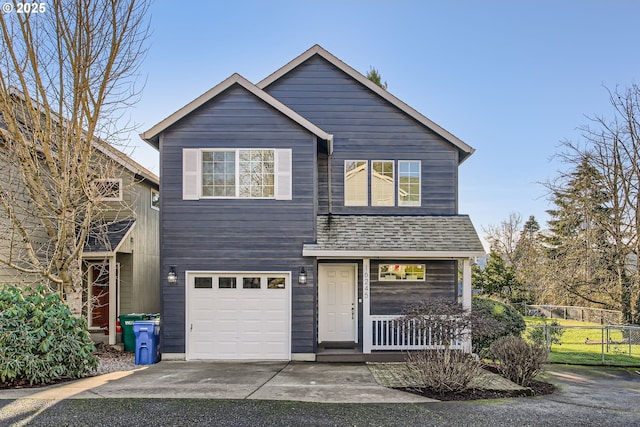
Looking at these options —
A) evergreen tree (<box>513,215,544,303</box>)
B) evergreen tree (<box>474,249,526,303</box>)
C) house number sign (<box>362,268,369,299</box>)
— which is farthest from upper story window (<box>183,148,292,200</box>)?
evergreen tree (<box>474,249,526,303</box>)

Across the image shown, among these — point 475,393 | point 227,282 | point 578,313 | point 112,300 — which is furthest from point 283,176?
point 578,313

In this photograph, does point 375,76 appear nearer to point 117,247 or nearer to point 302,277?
point 302,277

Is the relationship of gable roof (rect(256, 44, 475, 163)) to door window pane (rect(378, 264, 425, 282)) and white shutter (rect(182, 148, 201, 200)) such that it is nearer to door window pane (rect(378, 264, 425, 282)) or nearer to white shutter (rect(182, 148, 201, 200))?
white shutter (rect(182, 148, 201, 200))

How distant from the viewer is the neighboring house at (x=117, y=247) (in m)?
12.1

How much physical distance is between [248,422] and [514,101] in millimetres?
16564

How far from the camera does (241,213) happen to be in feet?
38.0

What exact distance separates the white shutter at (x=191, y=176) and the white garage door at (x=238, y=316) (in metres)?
1.95

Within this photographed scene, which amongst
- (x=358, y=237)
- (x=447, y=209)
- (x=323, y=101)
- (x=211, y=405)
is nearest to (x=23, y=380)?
(x=211, y=405)

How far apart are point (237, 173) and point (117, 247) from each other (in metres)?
4.24

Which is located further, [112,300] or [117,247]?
[112,300]

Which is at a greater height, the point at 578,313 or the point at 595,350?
the point at 578,313

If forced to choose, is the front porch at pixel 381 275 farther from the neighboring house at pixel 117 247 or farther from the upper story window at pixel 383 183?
the neighboring house at pixel 117 247

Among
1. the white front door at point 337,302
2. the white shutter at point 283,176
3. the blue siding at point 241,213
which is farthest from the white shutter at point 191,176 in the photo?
the white front door at point 337,302

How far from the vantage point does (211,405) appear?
7.27 metres
